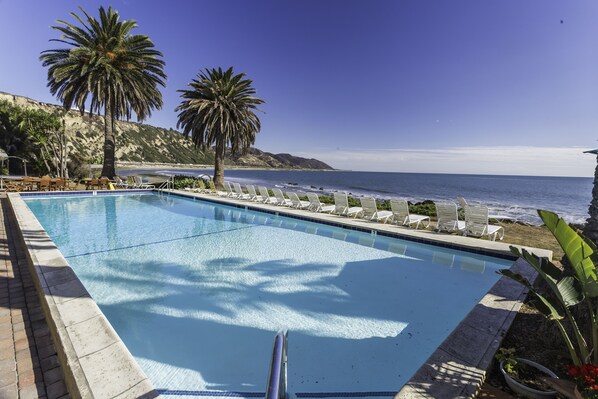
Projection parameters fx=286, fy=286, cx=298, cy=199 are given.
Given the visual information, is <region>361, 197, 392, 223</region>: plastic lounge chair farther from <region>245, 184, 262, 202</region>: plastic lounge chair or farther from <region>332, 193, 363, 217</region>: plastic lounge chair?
<region>245, 184, 262, 202</region>: plastic lounge chair

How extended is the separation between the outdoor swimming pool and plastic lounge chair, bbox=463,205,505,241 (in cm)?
147

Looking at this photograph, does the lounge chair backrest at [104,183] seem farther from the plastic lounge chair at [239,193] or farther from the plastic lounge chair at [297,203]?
the plastic lounge chair at [297,203]

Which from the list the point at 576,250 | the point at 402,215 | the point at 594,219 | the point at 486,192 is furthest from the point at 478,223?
the point at 486,192

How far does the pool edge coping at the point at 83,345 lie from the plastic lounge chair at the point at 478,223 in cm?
889

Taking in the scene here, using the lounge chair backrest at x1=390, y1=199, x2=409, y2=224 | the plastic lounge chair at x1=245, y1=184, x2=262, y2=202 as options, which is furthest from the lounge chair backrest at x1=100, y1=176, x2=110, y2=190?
the lounge chair backrest at x1=390, y1=199, x2=409, y2=224

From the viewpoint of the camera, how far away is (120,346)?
2.66 meters

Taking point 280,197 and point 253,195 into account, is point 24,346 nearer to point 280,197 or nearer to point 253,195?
point 280,197

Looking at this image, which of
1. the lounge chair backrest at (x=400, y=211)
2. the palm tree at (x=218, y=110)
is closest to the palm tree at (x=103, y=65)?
the palm tree at (x=218, y=110)

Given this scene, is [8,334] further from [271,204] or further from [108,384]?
[271,204]

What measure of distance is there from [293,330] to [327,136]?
158 feet

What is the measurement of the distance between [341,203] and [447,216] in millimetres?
4027

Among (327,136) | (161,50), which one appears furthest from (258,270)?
(327,136)

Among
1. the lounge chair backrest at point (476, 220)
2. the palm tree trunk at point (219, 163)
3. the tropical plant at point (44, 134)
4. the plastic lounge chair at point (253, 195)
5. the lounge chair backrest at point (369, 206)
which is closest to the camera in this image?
the lounge chair backrest at point (476, 220)

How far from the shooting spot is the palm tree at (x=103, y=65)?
18.0 metres
